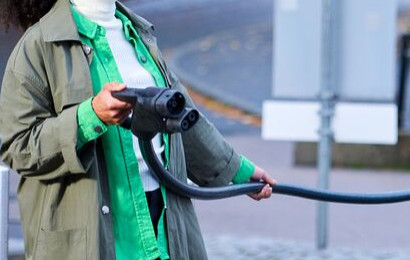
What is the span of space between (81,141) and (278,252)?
452 cm

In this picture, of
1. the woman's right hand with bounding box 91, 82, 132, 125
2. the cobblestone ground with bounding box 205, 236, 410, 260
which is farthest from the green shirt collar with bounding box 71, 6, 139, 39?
the cobblestone ground with bounding box 205, 236, 410, 260

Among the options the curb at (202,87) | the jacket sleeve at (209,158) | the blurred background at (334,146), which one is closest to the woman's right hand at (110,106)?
the jacket sleeve at (209,158)

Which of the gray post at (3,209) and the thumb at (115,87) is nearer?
the thumb at (115,87)

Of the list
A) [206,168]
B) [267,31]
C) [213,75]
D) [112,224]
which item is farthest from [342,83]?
[267,31]

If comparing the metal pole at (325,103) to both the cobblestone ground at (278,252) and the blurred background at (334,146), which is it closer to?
the blurred background at (334,146)

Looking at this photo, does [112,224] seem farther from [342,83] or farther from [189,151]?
[342,83]

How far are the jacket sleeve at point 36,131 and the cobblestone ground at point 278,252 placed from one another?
4.17 metres

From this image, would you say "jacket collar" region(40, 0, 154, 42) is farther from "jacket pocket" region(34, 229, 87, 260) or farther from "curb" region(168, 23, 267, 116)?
"curb" region(168, 23, 267, 116)

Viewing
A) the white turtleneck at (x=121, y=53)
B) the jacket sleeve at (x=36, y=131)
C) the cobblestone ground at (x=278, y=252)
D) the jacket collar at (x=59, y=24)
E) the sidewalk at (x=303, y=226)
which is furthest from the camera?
the sidewalk at (x=303, y=226)

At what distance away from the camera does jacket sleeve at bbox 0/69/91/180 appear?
8.52ft

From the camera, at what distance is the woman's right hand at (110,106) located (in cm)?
250

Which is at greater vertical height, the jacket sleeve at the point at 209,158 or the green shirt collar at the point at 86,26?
the green shirt collar at the point at 86,26

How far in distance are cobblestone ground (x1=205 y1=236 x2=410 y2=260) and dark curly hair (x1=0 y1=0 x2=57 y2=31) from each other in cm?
401

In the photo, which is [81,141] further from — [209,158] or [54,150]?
[209,158]
